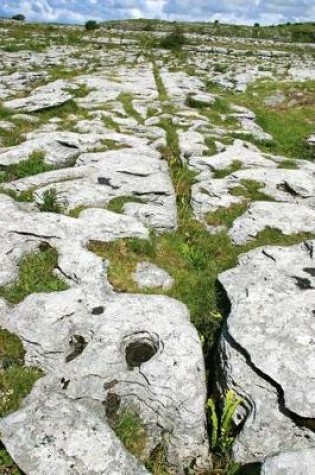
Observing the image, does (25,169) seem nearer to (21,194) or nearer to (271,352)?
(21,194)

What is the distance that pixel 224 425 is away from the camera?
8.42 meters

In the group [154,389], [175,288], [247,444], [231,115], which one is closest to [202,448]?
[247,444]

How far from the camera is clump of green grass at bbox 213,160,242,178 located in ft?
67.2

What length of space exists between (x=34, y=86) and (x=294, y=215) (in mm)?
28374

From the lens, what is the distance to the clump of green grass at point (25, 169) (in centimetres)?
1933

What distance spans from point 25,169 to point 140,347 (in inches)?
483

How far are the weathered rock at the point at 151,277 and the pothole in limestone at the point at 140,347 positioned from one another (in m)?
2.39

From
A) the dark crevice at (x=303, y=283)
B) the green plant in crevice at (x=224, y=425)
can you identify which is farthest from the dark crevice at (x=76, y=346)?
the dark crevice at (x=303, y=283)

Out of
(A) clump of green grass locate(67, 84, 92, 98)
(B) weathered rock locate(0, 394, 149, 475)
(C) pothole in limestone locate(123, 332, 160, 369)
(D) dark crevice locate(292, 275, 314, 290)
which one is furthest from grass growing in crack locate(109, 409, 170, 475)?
(A) clump of green grass locate(67, 84, 92, 98)

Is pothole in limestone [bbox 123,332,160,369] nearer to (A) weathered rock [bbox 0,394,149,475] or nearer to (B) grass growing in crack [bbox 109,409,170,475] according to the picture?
(B) grass growing in crack [bbox 109,409,170,475]

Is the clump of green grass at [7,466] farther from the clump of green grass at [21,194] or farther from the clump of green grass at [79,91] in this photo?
the clump of green grass at [79,91]

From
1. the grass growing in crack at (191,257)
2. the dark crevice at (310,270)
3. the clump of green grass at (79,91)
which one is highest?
the clump of green grass at (79,91)

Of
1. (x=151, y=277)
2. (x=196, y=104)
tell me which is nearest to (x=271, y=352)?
(x=151, y=277)

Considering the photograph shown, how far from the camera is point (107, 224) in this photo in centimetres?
1482
